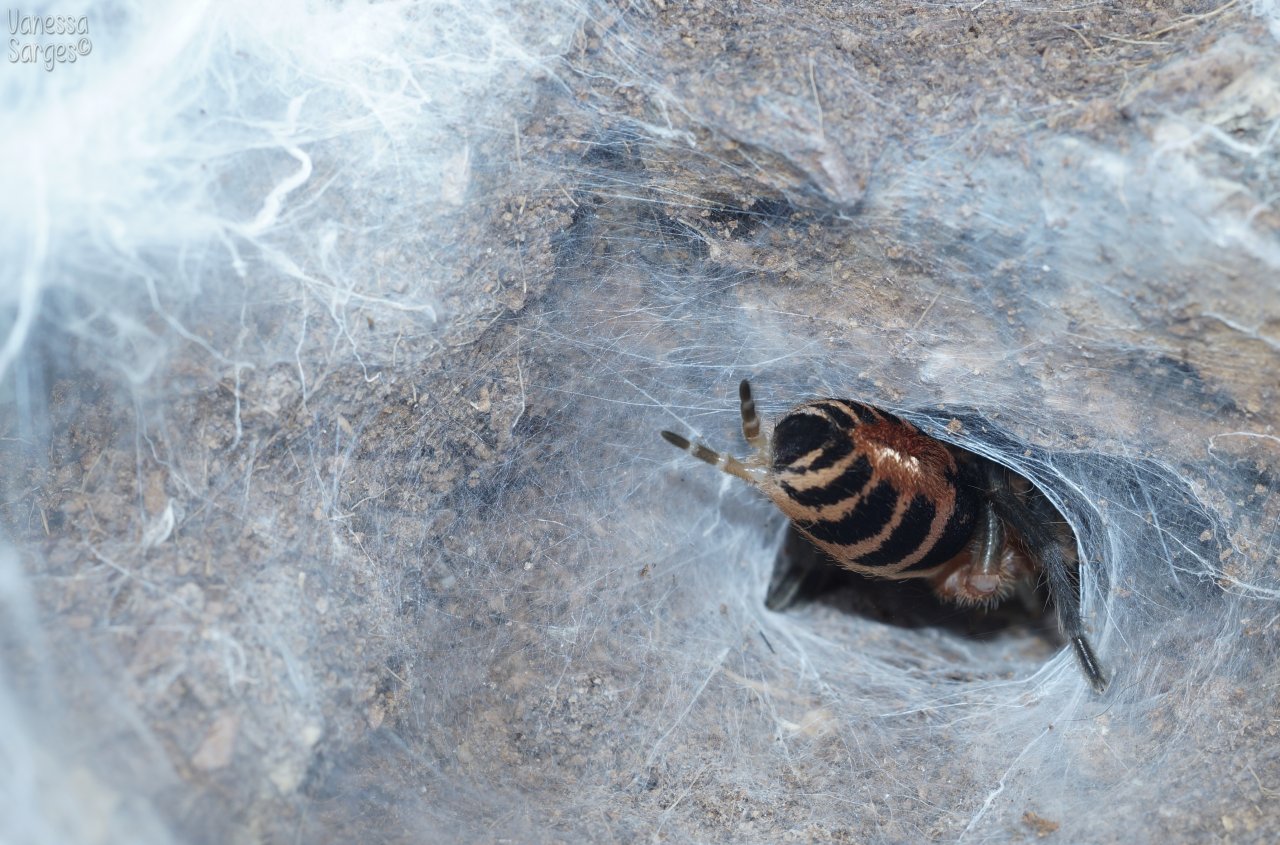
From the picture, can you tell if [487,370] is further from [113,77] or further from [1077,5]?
[1077,5]

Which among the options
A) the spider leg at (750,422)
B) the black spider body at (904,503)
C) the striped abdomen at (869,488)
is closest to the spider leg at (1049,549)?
the black spider body at (904,503)

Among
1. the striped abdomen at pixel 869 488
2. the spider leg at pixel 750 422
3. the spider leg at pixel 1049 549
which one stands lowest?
the spider leg at pixel 1049 549

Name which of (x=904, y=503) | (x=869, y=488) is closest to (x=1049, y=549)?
(x=904, y=503)

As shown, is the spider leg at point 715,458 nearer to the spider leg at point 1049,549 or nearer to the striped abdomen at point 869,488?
the striped abdomen at point 869,488

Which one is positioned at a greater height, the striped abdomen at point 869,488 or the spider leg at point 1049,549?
the striped abdomen at point 869,488

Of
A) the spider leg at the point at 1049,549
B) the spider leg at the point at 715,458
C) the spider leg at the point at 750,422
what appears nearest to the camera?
the spider leg at the point at 750,422

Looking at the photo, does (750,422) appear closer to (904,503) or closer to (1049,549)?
(904,503)

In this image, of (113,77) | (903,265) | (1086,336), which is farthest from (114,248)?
(1086,336)
